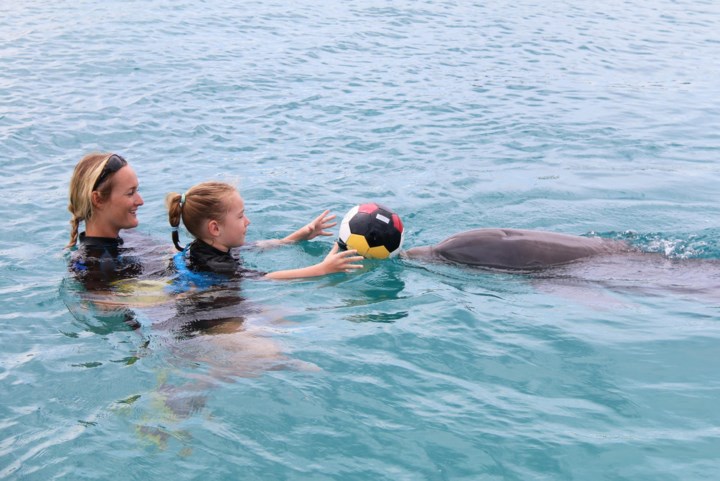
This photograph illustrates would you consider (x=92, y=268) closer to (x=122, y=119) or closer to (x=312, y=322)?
(x=312, y=322)

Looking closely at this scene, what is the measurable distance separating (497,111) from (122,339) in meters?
8.17

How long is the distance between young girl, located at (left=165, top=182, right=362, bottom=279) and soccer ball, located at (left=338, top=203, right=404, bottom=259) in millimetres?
368

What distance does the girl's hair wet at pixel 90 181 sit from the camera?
6055mm

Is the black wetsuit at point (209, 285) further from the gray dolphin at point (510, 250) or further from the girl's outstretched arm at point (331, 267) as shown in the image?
the gray dolphin at point (510, 250)

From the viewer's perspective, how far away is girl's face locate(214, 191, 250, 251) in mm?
5969

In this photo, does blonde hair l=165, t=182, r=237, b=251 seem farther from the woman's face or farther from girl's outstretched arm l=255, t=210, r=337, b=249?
girl's outstretched arm l=255, t=210, r=337, b=249

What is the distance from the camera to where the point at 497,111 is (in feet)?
40.1

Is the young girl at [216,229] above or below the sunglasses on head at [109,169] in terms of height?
below

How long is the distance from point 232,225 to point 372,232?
112cm

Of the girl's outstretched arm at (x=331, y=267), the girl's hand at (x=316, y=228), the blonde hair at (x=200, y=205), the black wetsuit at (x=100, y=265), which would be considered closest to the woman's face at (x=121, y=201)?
the black wetsuit at (x=100, y=265)

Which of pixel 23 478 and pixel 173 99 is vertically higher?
pixel 173 99

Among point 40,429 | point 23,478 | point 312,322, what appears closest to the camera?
point 23,478

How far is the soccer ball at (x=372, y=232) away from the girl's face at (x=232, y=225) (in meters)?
0.89

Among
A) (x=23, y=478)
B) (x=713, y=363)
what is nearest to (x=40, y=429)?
(x=23, y=478)
